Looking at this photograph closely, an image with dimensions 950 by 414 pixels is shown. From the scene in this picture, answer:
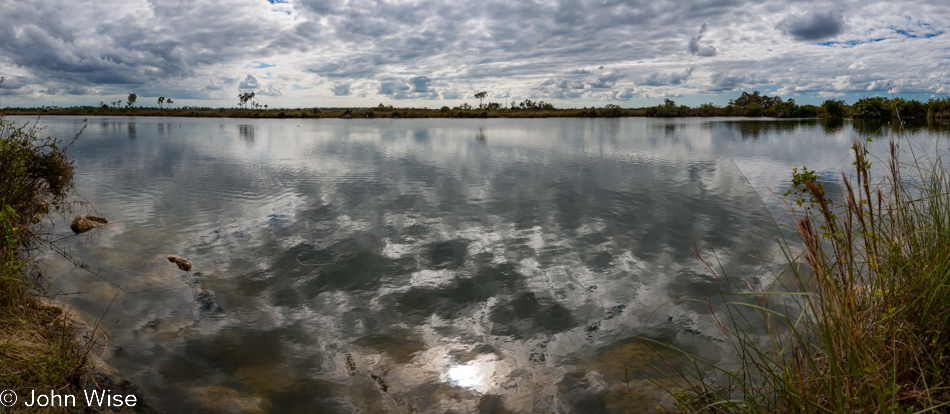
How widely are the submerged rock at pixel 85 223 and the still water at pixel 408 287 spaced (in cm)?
47

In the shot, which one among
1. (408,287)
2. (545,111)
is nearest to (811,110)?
(545,111)

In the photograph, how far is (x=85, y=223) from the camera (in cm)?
1295

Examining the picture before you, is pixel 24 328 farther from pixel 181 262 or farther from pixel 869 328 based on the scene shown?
pixel 869 328

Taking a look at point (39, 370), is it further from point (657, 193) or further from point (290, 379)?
point (657, 193)

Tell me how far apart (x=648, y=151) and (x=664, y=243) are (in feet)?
79.0

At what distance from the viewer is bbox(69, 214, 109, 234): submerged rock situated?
12734mm

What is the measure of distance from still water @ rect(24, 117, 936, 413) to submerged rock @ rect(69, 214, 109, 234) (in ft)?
1.54

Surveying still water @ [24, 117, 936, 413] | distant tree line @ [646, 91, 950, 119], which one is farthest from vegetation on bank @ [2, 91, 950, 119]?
still water @ [24, 117, 936, 413]

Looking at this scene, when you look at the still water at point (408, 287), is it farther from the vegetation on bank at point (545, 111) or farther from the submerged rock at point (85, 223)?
the vegetation on bank at point (545, 111)

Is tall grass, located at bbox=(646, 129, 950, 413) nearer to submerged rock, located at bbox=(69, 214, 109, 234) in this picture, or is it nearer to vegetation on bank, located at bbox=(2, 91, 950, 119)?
submerged rock, located at bbox=(69, 214, 109, 234)

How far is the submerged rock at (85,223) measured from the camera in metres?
12.7

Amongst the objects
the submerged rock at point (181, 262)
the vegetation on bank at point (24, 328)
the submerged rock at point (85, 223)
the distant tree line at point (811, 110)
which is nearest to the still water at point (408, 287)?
the submerged rock at point (181, 262)

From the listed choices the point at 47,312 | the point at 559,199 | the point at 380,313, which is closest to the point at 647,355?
the point at 380,313

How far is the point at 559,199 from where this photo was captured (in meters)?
17.2
